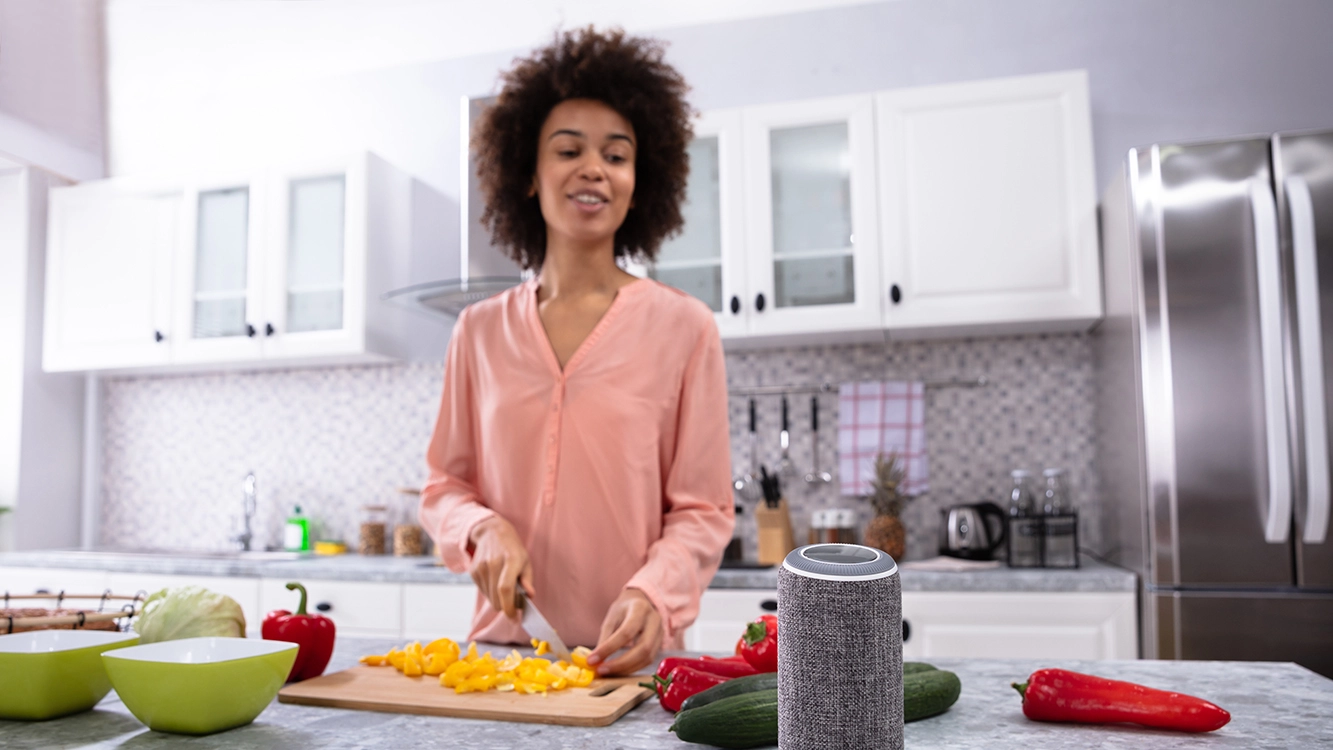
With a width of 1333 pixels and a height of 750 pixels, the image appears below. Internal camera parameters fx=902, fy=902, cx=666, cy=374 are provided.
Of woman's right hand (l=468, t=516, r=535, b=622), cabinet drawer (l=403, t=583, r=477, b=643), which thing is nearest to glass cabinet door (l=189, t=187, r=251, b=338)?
cabinet drawer (l=403, t=583, r=477, b=643)

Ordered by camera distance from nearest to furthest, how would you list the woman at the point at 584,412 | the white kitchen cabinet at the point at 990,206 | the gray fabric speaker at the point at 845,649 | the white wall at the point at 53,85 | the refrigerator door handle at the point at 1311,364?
the gray fabric speaker at the point at 845,649 → the woman at the point at 584,412 → the white wall at the point at 53,85 → the refrigerator door handle at the point at 1311,364 → the white kitchen cabinet at the point at 990,206

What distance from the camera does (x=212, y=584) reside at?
2.81 metres

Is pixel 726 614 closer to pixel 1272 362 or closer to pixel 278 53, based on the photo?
pixel 1272 362

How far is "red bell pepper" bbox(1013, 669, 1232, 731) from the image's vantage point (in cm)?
77

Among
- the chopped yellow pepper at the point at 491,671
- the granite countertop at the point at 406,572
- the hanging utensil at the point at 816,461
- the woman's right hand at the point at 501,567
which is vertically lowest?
the granite countertop at the point at 406,572

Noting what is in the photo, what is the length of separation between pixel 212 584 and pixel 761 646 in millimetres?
2458

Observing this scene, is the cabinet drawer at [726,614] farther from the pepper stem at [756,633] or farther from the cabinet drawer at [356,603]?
the pepper stem at [756,633]

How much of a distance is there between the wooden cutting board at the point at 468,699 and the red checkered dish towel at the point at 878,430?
77.9 inches

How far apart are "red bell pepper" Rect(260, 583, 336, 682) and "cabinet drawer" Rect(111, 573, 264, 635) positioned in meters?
1.83

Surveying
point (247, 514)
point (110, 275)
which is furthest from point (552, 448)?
point (110, 275)

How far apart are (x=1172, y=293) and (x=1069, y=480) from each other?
0.83 m

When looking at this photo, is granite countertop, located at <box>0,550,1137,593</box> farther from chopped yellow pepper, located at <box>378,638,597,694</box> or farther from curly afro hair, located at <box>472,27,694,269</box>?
chopped yellow pepper, located at <box>378,638,597,694</box>

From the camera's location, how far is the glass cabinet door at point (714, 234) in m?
2.71

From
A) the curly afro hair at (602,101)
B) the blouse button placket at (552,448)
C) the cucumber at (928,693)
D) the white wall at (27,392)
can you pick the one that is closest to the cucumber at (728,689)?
the cucumber at (928,693)
